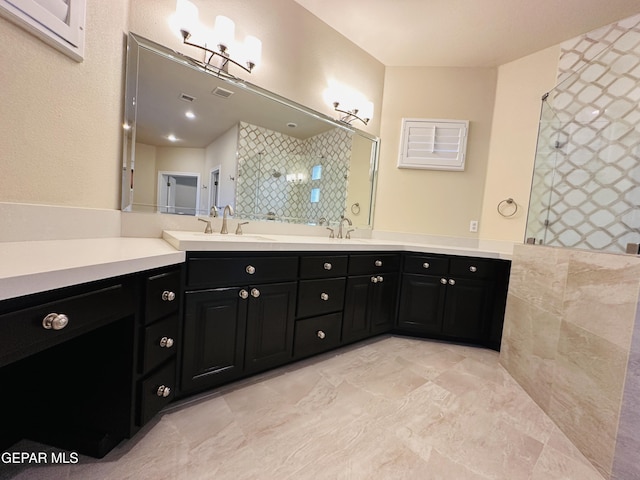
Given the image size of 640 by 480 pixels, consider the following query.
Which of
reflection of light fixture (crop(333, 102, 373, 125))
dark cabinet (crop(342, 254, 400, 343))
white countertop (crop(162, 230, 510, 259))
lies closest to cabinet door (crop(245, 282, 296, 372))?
white countertop (crop(162, 230, 510, 259))

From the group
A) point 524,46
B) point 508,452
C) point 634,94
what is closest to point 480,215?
point 634,94

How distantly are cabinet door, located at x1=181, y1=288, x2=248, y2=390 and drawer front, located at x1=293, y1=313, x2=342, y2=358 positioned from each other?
1.26 ft

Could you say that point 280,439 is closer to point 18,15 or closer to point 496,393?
point 496,393

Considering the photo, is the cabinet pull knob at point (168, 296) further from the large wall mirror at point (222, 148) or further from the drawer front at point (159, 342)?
the large wall mirror at point (222, 148)

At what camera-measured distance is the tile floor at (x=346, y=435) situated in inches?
40.4

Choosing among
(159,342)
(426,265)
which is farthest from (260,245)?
(426,265)

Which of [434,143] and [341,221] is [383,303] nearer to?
[341,221]

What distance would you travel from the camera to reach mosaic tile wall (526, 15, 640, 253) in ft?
6.43

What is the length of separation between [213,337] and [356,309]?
1.05 m

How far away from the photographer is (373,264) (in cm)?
209

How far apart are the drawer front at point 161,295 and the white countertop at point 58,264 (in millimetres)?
66

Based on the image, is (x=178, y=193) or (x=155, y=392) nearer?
(x=155, y=392)

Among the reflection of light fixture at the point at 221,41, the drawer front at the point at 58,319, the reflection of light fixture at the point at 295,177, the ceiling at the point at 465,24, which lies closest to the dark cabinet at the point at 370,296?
the reflection of light fixture at the point at 295,177

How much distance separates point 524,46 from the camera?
7.67 ft
